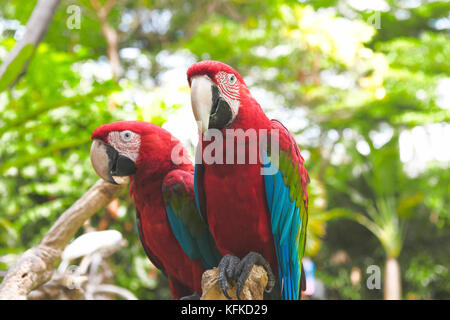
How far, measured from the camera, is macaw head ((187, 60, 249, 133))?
23.3 inches

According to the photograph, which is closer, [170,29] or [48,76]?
[48,76]

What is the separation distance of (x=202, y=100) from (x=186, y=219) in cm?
25

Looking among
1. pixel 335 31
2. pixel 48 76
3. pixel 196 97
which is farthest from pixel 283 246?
pixel 335 31

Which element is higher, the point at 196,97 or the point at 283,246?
the point at 196,97

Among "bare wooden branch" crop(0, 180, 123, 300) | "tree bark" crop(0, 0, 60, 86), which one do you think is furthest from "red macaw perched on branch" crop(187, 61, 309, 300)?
"tree bark" crop(0, 0, 60, 86)

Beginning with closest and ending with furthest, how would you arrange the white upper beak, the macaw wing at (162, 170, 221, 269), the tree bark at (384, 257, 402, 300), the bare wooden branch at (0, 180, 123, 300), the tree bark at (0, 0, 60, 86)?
the white upper beak
the macaw wing at (162, 170, 221, 269)
the bare wooden branch at (0, 180, 123, 300)
the tree bark at (0, 0, 60, 86)
the tree bark at (384, 257, 402, 300)

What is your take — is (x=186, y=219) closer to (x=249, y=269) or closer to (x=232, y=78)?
(x=249, y=269)

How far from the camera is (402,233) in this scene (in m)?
3.97

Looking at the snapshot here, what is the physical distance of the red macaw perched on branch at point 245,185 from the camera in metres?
0.61

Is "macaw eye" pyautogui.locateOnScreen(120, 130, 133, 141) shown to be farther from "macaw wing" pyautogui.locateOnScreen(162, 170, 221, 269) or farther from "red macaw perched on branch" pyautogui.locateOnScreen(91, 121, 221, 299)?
"macaw wing" pyautogui.locateOnScreen(162, 170, 221, 269)

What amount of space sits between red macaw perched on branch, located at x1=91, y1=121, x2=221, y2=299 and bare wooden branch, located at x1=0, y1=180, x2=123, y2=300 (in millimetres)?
158

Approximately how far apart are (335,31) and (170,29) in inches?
71.4

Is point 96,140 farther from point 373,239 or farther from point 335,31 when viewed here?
point 373,239

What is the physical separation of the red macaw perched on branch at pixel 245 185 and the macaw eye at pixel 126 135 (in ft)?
0.43
